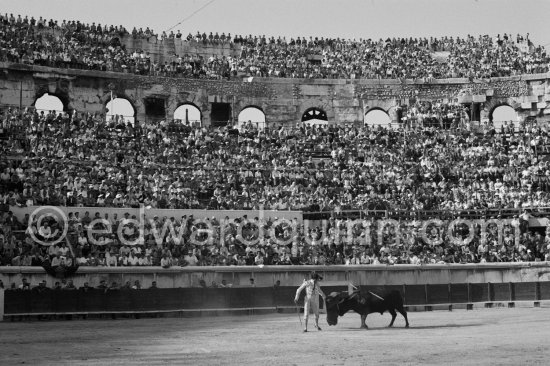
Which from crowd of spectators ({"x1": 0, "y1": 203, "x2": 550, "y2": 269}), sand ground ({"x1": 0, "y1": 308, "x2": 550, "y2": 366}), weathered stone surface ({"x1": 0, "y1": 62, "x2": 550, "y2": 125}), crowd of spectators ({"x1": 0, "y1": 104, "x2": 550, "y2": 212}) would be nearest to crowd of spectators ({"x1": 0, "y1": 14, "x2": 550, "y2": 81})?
weathered stone surface ({"x1": 0, "y1": 62, "x2": 550, "y2": 125})

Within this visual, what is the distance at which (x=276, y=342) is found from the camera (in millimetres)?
16828

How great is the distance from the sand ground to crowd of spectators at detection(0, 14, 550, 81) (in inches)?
758

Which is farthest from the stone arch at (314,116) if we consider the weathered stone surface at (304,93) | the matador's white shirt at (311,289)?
the matador's white shirt at (311,289)

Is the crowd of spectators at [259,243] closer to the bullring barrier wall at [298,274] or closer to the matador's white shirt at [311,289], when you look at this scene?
the bullring barrier wall at [298,274]

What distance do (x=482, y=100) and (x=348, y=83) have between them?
267 inches

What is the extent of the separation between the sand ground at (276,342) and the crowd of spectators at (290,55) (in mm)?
19247

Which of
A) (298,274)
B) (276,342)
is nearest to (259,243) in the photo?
(298,274)

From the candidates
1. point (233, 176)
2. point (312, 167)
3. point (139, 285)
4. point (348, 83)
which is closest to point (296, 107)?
point (348, 83)

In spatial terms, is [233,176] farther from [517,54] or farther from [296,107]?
[517,54]

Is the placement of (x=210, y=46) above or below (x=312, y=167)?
above

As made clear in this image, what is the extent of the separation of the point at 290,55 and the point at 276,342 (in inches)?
1166

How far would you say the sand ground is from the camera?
44.1ft

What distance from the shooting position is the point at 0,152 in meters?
31.9

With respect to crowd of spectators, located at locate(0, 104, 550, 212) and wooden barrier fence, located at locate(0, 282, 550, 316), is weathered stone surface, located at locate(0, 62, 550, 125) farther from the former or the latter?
wooden barrier fence, located at locate(0, 282, 550, 316)
